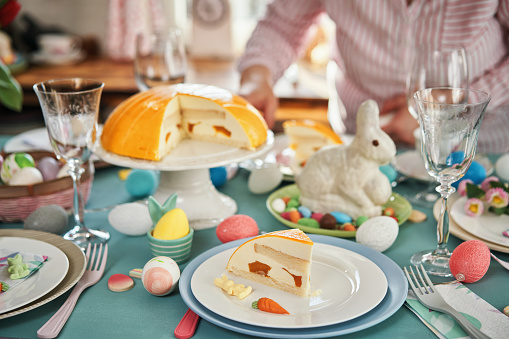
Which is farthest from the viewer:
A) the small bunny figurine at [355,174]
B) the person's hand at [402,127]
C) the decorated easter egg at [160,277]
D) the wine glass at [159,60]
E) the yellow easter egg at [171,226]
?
the person's hand at [402,127]

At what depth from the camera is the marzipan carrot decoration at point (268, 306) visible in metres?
0.71

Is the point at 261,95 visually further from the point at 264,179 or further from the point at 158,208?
the point at 158,208

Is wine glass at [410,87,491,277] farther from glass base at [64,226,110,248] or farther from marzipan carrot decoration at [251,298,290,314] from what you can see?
glass base at [64,226,110,248]

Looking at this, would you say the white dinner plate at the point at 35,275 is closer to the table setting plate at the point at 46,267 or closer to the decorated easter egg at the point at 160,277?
the table setting plate at the point at 46,267

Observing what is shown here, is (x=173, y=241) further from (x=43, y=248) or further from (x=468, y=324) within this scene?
(x=468, y=324)

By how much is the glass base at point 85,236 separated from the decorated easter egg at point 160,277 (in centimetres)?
21

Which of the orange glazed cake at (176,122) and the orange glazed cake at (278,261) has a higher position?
the orange glazed cake at (176,122)

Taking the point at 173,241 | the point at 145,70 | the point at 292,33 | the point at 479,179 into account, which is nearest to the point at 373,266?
the point at 173,241

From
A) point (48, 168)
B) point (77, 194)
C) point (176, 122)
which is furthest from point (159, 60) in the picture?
point (77, 194)

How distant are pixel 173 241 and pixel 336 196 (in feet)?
1.16

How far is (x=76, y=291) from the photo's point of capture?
0.79 m

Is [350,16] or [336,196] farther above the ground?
[350,16]

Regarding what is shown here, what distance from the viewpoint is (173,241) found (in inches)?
34.3

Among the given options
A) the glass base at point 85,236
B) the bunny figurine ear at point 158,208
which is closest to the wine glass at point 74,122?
the glass base at point 85,236
